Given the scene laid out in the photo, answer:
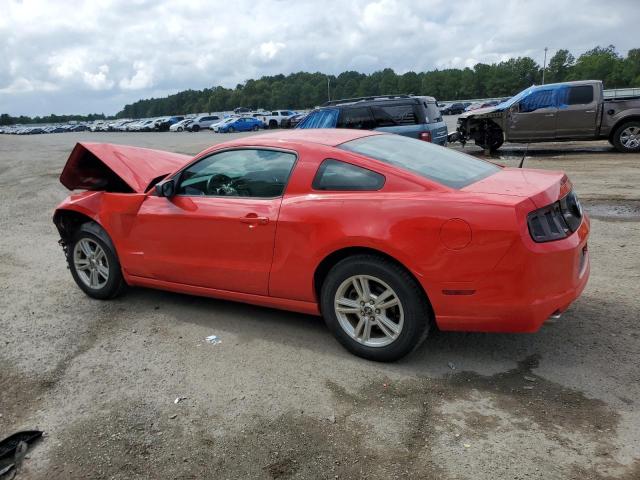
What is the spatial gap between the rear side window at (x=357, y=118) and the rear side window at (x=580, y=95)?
19.9 ft

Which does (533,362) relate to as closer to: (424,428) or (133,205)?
(424,428)

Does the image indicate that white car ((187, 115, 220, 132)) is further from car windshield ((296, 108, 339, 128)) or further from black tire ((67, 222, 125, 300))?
black tire ((67, 222, 125, 300))

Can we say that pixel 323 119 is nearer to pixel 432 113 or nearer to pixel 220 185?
pixel 432 113

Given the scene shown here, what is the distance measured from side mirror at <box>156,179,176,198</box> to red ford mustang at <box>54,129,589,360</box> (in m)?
0.01

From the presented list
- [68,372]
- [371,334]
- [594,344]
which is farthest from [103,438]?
[594,344]

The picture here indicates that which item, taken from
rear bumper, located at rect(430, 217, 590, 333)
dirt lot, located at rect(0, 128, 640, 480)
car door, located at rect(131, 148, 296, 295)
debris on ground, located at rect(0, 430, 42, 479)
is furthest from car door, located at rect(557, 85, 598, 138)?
debris on ground, located at rect(0, 430, 42, 479)

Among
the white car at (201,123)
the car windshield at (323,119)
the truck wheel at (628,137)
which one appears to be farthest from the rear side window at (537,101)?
the white car at (201,123)

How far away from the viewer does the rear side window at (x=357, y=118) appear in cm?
1205

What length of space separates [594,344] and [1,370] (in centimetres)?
431

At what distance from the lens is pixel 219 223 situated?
13.9 feet

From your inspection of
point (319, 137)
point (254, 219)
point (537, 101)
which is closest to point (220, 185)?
point (254, 219)

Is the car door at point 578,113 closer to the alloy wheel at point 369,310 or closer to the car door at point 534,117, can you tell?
the car door at point 534,117

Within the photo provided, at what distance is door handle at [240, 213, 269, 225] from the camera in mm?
3995

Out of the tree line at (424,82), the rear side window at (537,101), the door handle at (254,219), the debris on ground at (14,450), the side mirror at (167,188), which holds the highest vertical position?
the tree line at (424,82)
